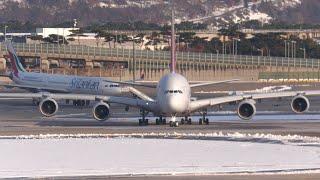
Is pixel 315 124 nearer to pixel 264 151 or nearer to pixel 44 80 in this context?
pixel 264 151

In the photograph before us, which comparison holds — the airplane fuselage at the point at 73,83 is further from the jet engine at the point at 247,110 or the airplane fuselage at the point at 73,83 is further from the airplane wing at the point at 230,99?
the jet engine at the point at 247,110

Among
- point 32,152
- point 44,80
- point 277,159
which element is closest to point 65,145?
point 32,152

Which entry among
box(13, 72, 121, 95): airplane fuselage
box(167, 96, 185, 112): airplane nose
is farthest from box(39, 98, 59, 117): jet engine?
box(13, 72, 121, 95): airplane fuselage

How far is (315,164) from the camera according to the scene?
29.6 meters

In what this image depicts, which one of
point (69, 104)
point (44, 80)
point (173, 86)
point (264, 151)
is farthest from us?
point (44, 80)

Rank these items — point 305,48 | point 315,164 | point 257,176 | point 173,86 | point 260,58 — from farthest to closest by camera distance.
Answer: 1. point 305,48
2. point 260,58
3. point 173,86
4. point 315,164
5. point 257,176

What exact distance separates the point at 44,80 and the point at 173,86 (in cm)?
4198

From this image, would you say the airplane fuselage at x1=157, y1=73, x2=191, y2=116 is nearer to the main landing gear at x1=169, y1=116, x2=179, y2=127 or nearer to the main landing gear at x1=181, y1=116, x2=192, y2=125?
the main landing gear at x1=169, y1=116, x2=179, y2=127

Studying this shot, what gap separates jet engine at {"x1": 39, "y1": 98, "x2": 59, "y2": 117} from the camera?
→ 51625mm

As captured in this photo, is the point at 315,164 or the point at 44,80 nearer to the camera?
the point at 315,164

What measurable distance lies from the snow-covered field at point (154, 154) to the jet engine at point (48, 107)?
10.3 meters

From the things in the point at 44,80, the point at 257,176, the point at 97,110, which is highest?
the point at 44,80

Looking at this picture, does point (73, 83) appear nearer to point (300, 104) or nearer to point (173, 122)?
point (300, 104)

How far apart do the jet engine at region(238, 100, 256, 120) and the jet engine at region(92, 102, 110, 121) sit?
6237 mm
